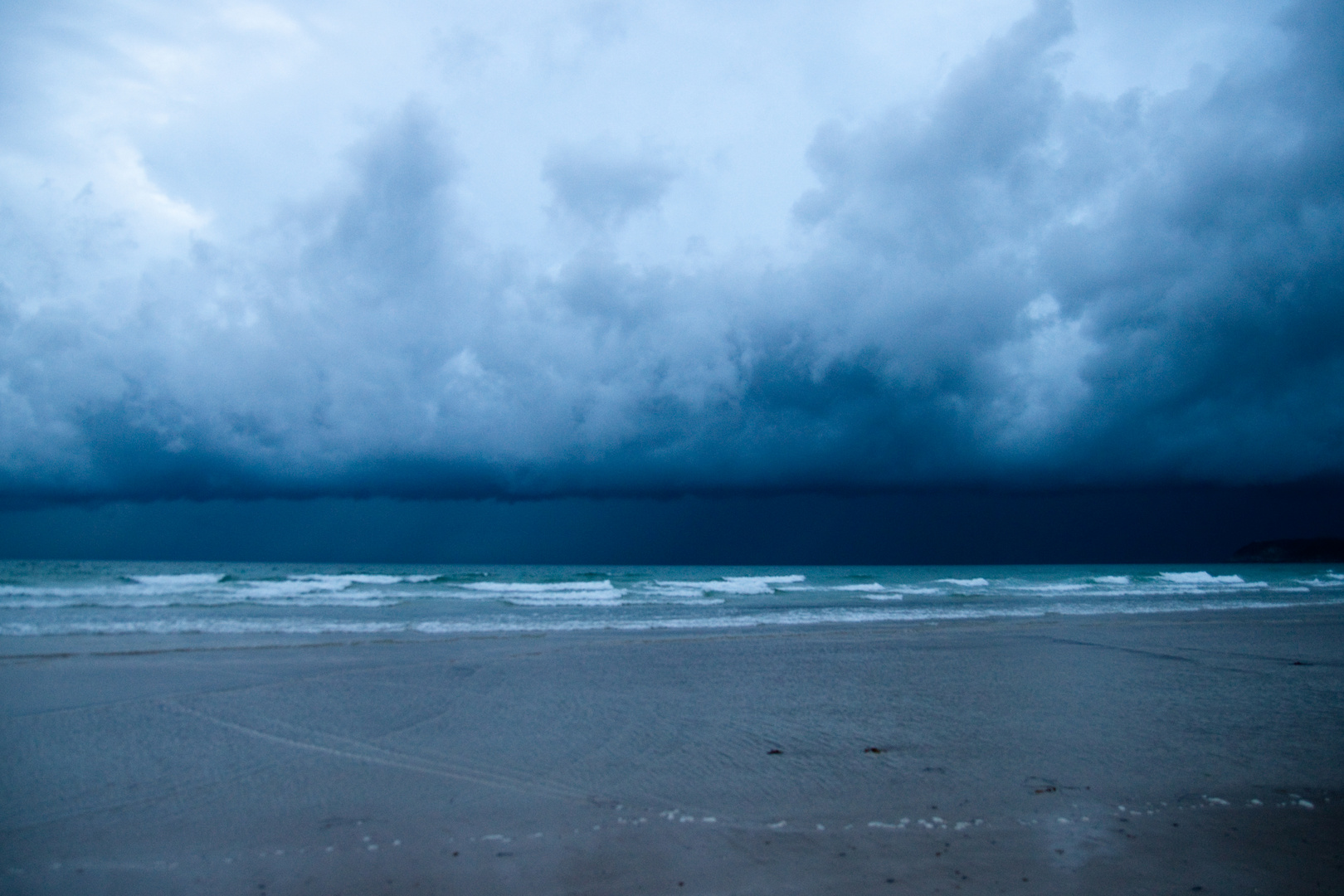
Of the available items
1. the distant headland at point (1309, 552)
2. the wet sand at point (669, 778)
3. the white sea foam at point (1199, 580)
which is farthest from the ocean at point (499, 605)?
the distant headland at point (1309, 552)

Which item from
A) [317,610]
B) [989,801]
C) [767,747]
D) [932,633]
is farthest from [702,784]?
[317,610]

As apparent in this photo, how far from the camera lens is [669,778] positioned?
603cm

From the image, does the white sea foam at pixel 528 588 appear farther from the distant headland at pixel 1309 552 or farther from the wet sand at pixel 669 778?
the distant headland at pixel 1309 552

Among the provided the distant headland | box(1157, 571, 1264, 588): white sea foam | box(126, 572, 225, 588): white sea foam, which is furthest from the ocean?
the distant headland

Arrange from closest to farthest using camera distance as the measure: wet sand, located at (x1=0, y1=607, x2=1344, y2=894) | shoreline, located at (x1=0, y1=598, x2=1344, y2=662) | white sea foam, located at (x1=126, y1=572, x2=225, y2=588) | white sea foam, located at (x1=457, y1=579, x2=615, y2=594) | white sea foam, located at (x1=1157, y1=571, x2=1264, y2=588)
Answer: wet sand, located at (x1=0, y1=607, x2=1344, y2=894) < shoreline, located at (x1=0, y1=598, x2=1344, y2=662) < white sea foam, located at (x1=126, y1=572, x2=225, y2=588) < white sea foam, located at (x1=457, y1=579, x2=615, y2=594) < white sea foam, located at (x1=1157, y1=571, x2=1264, y2=588)

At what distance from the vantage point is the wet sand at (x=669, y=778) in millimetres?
4234

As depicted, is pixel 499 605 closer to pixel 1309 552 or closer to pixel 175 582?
pixel 175 582

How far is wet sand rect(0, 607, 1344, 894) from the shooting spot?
4.23 metres

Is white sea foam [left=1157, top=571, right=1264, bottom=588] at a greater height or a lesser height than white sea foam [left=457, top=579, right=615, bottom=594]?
lesser

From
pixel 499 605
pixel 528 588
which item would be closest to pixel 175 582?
pixel 528 588

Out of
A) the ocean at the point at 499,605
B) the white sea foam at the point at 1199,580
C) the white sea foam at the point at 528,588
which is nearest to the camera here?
the ocean at the point at 499,605

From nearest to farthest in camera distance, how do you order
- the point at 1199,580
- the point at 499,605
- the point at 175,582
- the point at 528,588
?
the point at 499,605 < the point at 175,582 < the point at 528,588 < the point at 1199,580

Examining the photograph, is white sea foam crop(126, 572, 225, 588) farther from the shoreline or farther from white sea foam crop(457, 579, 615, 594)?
the shoreline

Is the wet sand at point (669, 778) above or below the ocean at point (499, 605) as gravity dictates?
above
